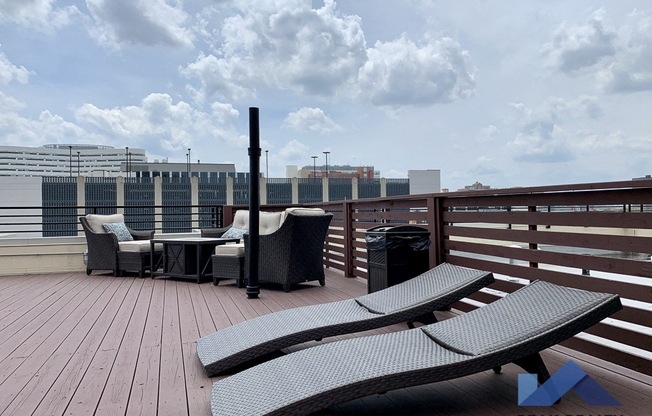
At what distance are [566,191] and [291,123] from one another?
13.6m

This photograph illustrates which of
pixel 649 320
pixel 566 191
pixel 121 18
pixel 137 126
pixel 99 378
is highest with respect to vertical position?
pixel 121 18

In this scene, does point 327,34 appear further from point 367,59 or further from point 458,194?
point 458,194

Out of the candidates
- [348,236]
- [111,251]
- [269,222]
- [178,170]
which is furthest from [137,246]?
[178,170]

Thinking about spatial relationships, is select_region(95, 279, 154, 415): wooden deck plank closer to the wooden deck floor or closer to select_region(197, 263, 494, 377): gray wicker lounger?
the wooden deck floor

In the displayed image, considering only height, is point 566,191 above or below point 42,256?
above

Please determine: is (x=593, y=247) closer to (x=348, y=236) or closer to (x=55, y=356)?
(x=55, y=356)

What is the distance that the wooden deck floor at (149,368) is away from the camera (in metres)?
2.22

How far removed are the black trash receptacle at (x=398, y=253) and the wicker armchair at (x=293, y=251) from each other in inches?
53.3

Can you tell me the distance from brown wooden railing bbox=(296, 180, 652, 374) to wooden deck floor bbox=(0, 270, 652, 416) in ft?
0.72

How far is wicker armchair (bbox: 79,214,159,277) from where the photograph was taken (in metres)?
7.07

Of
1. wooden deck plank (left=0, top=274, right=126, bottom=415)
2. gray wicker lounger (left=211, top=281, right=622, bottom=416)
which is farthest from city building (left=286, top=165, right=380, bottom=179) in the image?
gray wicker lounger (left=211, top=281, right=622, bottom=416)

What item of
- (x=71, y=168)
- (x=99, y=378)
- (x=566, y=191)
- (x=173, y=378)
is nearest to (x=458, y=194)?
(x=566, y=191)

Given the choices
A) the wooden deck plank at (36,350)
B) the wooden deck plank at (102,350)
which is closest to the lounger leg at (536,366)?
the wooden deck plank at (102,350)

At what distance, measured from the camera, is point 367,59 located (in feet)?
48.6
